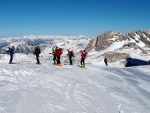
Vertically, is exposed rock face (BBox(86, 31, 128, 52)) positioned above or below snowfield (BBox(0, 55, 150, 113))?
above

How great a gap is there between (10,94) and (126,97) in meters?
7.65

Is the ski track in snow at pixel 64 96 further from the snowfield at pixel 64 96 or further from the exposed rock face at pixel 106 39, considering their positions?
the exposed rock face at pixel 106 39

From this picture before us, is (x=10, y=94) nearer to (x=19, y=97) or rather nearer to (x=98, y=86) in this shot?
(x=19, y=97)

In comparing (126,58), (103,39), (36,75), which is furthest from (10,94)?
(103,39)

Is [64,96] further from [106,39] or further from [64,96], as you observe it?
[106,39]

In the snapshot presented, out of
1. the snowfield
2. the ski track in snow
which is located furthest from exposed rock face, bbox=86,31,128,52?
the snowfield

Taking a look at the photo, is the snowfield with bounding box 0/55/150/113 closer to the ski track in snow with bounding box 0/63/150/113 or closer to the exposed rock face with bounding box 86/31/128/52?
the ski track in snow with bounding box 0/63/150/113

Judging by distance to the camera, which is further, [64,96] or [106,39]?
[106,39]

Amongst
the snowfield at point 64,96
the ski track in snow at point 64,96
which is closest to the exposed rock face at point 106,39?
the ski track in snow at point 64,96

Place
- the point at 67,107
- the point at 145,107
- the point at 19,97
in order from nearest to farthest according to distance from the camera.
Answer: the point at 67,107, the point at 19,97, the point at 145,107

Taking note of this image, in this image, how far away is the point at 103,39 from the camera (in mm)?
119250

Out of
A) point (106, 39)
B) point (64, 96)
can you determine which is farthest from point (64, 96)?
point (106, 39)

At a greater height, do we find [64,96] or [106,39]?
[106,39]

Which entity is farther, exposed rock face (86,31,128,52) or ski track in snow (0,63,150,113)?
exposed rock face (86,31,128,52)
